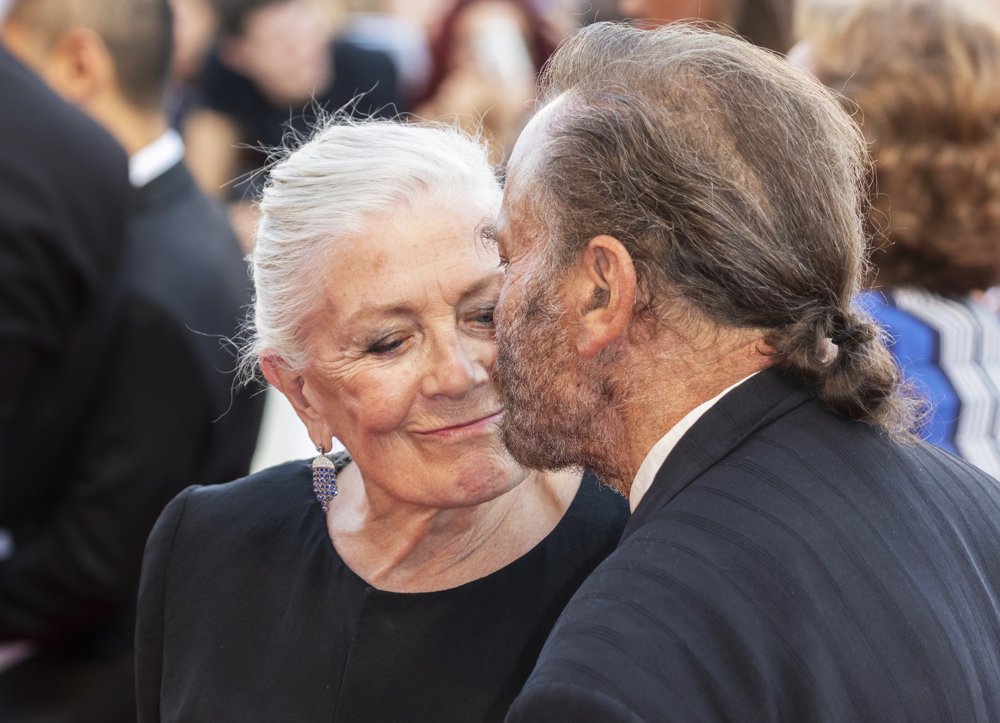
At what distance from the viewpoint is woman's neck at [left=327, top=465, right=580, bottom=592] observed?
2.15 meters

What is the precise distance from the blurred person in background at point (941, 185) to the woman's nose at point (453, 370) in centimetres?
117

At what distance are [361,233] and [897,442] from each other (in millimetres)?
903

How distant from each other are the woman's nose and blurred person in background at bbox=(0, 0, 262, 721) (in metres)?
1.32

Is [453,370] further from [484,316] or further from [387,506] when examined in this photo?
[387,506]

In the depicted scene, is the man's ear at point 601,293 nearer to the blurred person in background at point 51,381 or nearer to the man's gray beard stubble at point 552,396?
the man's gray beard stubble at point 552,396

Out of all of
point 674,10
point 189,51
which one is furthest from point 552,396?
point 189,51

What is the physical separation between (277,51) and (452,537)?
435 centimetres

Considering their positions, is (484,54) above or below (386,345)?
below

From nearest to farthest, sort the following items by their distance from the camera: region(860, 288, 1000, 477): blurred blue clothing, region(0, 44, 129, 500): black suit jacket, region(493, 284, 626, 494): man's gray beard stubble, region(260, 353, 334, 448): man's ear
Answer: region(493, 284, 626, 494): man's gray beard stubble < region(260, 353, 334, 448): man's ear < region(860, 288, 1000, 477): blurred blue clothing < region(0, 44, 129, 500): black suit jacket

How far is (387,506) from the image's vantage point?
2.26 m

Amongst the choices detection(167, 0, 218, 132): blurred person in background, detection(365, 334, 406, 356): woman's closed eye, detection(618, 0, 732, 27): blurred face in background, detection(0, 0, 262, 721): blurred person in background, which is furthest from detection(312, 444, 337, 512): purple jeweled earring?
detection(167, 0, 218, 132): blurred person in background

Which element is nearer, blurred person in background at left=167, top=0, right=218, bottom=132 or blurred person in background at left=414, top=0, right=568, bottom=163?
→ blurred person in background at left=414, top=0, right=568, bottom=163

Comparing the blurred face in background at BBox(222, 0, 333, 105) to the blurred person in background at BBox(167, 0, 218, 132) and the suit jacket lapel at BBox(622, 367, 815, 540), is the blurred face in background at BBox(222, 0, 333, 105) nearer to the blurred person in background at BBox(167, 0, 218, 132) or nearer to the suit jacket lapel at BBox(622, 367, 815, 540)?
the blurred person in background at BBox(167, 0, 218, 132)

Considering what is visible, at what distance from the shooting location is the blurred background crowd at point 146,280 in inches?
116
